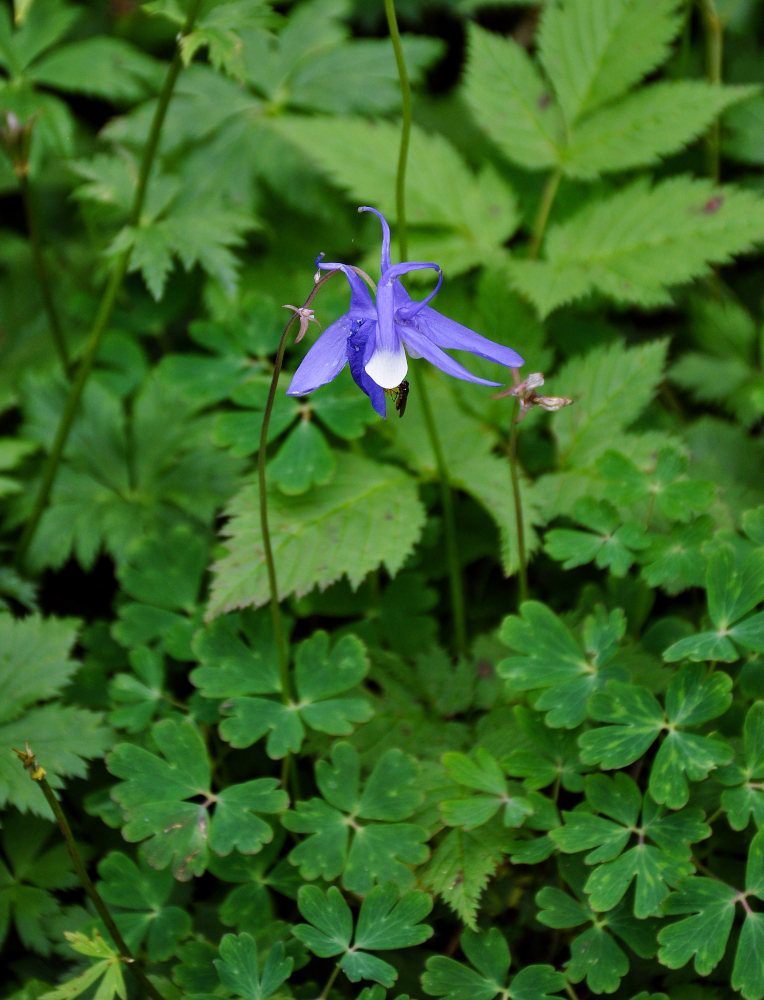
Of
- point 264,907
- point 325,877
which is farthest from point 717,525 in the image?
point 264,907

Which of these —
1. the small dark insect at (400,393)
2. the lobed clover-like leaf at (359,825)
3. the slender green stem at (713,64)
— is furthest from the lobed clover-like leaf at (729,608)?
the slender green stem at (713,64)

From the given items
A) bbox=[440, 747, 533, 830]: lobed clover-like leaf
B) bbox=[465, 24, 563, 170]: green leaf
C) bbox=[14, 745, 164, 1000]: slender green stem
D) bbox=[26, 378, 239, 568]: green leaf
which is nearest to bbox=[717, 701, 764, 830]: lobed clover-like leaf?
bbox=[440, 747, 533, 830]: lobed clover-like leaf

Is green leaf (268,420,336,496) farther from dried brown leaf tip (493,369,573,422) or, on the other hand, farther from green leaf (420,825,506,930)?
green leaf (420,825,506,930)

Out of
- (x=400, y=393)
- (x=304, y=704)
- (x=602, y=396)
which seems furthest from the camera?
(x=602, y=396)

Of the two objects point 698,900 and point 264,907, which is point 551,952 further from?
point 264,907

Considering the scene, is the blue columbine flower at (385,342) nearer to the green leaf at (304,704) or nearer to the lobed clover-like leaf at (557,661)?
the lobed clover-like leaf at (557,661)

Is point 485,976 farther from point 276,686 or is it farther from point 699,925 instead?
point 276,686

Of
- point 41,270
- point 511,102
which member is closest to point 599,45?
point 511,102
